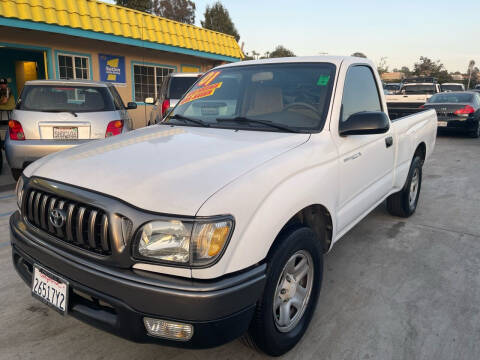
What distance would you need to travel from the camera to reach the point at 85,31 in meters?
10.0

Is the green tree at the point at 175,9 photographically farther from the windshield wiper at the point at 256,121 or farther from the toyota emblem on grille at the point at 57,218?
the toyota emblem on grille at the point at 57,218

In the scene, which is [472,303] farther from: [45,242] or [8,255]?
[8,255]

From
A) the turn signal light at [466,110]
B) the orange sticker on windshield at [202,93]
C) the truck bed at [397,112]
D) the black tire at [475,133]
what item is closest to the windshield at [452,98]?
the turn signal light at [466,110]

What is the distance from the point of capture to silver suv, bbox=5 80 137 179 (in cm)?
542

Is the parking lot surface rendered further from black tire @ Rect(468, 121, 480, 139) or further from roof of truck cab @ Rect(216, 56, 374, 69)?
black tire @ Rect(468, 121, 480, 139)

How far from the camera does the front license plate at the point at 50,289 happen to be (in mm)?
1941

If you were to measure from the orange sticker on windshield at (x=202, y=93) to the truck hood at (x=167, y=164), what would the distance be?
2.23 feet

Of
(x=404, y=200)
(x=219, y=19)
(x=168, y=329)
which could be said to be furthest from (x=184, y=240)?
(x=219, y=19)

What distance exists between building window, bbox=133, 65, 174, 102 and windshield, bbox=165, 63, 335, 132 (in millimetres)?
10316

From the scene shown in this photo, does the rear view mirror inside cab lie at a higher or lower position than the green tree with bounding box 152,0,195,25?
lower

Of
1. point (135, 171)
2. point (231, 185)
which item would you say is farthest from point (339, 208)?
point (135, 171)

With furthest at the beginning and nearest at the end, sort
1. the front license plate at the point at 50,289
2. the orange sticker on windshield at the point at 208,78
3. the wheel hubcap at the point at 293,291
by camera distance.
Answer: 1. the orange sticker on windshield at the point at 208,78
2. the wheel hubcap at the point at 293,291
3. the front license plate at the point at 50,289

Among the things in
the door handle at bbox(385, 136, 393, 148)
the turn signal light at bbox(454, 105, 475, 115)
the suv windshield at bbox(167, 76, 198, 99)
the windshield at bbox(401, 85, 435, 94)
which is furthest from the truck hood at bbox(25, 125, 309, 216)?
the windshield at bbox(401, 85, 435, 94)

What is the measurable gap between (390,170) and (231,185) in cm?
246
